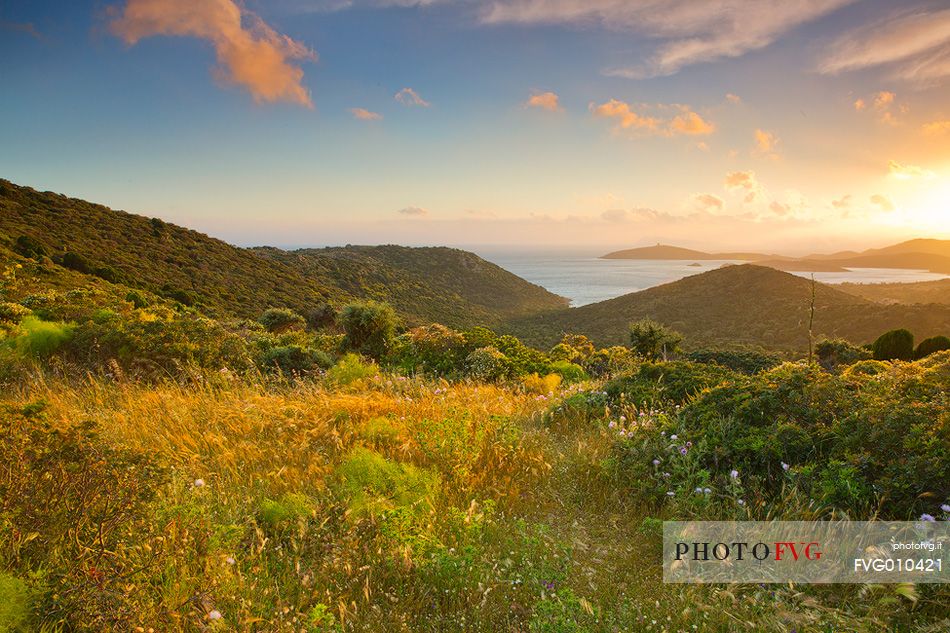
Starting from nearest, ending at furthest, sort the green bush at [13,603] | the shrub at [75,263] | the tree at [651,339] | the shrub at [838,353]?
the green bush at [13,603] < the shrub at [838,353] < the tree at [651,339] < the shrub at [75,263]

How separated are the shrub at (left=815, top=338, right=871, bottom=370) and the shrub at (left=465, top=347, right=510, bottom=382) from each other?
13.5m

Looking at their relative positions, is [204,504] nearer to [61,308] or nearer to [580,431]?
[580,431]

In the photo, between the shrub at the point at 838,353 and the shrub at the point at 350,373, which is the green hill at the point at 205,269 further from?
the shrub at the point at 838,353

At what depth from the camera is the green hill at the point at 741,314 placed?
40062 mm

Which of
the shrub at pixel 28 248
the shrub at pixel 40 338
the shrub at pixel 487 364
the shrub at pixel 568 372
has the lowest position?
the shrub at pixel 568 372

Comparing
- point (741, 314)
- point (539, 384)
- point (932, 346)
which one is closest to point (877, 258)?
point (741, 314)

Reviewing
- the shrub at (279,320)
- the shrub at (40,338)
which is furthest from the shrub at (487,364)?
the shrub at (279,320)

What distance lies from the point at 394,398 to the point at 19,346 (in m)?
6.37

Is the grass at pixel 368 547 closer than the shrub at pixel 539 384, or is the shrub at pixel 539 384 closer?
the grass at pixel 368 547

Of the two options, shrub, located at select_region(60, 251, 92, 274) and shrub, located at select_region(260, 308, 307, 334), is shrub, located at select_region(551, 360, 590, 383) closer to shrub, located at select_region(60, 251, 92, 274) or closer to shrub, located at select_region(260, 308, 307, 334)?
shrub, located at select_region(260, 308, 307, 334)

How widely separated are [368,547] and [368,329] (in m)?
9.23

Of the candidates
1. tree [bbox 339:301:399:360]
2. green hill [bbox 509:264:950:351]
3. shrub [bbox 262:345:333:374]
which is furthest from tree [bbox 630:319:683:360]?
green hill [bbox 509:264:950:351]

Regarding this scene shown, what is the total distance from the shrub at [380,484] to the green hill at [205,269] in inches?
1197

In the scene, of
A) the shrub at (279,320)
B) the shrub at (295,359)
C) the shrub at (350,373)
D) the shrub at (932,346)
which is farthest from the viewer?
the shrub at (279,320)
